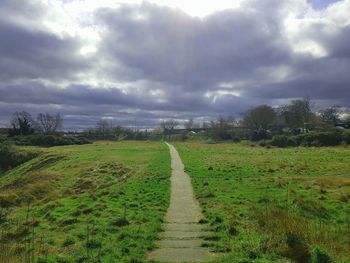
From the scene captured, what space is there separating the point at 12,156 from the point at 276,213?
59870mm

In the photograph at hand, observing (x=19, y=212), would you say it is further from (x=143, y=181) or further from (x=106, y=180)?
(x=106, y=180)

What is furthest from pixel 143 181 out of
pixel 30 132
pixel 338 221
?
pixel 30 132

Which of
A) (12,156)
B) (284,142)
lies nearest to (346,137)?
(284,142)

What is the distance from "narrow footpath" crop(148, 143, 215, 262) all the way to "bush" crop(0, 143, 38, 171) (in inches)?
1955

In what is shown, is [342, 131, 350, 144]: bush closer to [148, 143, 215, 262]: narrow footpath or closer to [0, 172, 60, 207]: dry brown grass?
[0, 172, 60, 207]: dry brown grass

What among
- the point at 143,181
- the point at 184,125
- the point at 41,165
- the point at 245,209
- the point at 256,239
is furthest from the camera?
the point at 184,125

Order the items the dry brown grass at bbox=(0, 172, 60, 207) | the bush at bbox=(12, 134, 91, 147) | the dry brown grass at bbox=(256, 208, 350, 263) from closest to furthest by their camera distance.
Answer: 1. the dry brown grass at bbox=(256, 208, 350, 263)
2. the dry brown grass at bbox=(0, 172, 60, 207)
3. the bush at bbox=(12, 134, 91, 147)

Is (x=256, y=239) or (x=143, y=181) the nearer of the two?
(x=256, y=239)

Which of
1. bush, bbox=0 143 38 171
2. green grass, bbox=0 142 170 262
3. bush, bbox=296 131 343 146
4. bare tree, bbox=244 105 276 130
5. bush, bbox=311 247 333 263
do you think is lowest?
bush, bbox=0 143 38 171

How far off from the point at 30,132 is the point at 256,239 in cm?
11328

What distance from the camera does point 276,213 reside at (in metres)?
13.8

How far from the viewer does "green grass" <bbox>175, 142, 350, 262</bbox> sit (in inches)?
400

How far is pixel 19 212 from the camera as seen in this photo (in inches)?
777

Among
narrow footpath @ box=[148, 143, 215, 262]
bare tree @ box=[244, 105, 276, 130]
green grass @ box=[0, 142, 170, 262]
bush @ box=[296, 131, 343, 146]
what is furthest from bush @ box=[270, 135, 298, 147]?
narrow footpath @ box=[148, 143, 215, 262]
